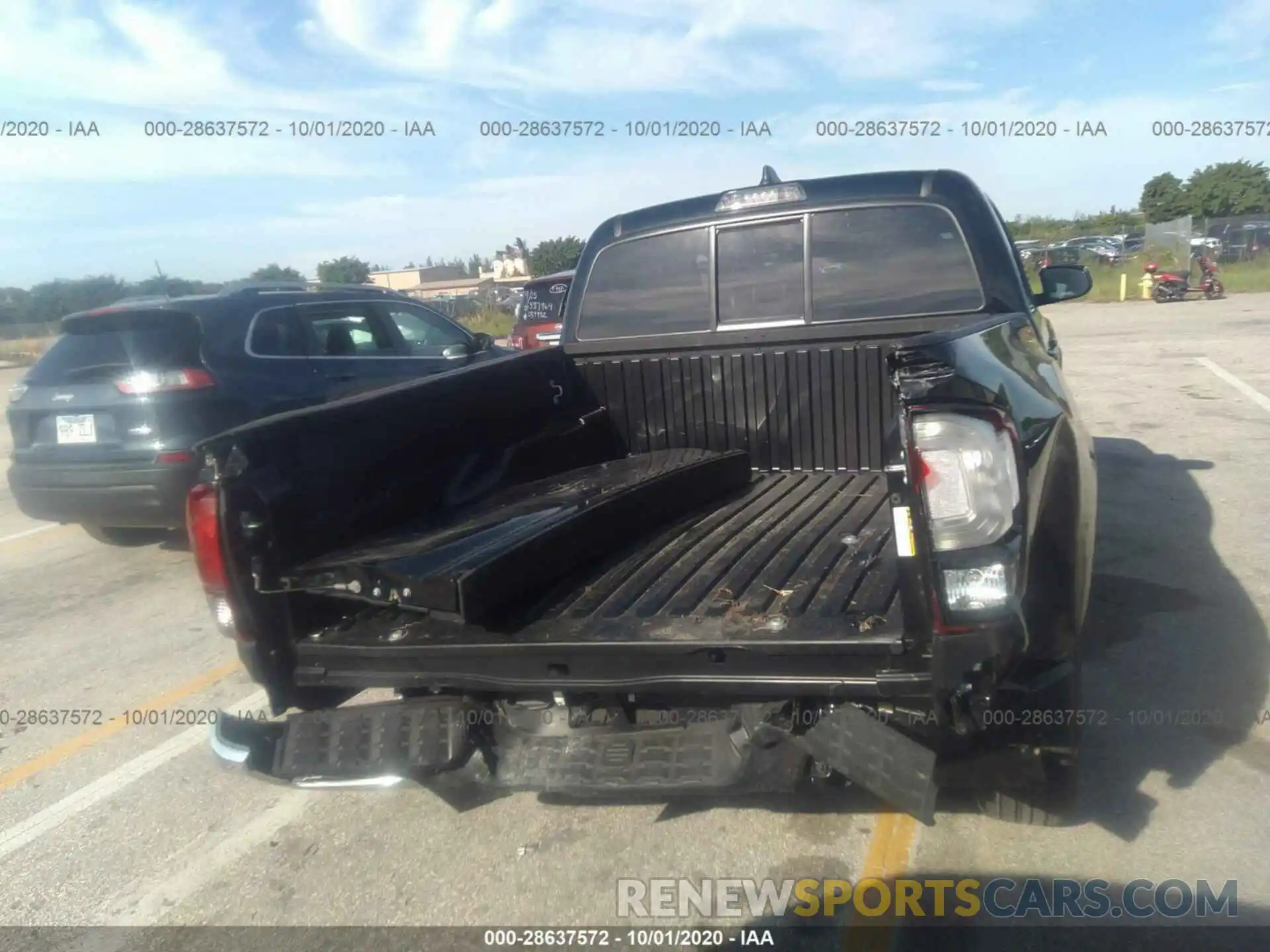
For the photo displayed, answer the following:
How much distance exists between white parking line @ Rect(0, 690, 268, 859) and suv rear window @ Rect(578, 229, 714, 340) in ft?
7.74

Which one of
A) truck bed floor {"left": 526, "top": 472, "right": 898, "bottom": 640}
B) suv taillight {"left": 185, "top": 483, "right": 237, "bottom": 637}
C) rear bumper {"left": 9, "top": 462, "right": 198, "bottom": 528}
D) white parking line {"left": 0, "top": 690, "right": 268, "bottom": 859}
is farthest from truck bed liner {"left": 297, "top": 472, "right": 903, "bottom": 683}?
rear bumper {"left": 9, "top": 462, "right": 198, "bottom": 528}

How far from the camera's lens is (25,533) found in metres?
8.09

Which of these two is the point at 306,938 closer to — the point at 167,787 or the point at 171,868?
the point at 171,868

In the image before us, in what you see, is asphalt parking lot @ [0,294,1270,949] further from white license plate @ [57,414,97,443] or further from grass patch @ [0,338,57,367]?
grass patch @ [0,338,57,367]

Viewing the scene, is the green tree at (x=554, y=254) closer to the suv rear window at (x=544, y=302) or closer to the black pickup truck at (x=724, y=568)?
the suv rear window at (x=544, y=302)

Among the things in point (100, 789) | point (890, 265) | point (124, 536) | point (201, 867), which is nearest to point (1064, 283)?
point (890, 265)

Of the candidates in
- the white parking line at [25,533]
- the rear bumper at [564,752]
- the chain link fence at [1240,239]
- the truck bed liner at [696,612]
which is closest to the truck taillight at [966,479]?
the truck bed liner at [696,612]

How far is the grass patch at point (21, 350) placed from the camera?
88.4 ft

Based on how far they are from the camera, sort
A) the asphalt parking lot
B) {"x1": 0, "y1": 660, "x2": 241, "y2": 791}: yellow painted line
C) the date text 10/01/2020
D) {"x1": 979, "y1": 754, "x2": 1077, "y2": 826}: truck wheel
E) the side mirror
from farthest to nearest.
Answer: the side mirror → the date text 10/01/2020 → {"x1": 0, "y1": 660, "x2": 241, "y2": 791}: yellow painted line → the asphalt parking lot → {"x1": 979, "y1": 754, "x2": 1077, "y2": 826}: truck wheel

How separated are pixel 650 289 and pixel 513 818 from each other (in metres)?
2.51

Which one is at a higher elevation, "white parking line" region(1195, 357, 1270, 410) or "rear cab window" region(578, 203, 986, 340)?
"rear cab window" region(578, 203, 986, 340)

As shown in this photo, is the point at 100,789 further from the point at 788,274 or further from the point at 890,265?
the point at 890,265

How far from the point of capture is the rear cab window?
165 inches

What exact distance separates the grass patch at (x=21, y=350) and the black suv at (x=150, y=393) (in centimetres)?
2311
